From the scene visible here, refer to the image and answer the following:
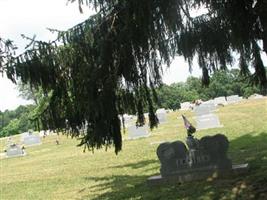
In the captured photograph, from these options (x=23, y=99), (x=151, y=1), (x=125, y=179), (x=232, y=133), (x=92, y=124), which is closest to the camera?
(x=151, y=1)

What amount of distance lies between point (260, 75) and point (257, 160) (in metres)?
3.43

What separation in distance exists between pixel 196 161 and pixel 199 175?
0.28 m

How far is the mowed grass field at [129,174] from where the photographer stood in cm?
982

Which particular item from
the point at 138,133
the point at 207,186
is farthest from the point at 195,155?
the point at 138,133

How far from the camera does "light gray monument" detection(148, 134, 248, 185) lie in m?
10.7

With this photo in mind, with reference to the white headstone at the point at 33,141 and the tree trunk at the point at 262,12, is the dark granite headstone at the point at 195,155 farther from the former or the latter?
the white headstone at the point at 33,141

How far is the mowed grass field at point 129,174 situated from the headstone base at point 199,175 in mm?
181

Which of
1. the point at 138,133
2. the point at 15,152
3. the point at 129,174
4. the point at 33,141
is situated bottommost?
the point at 129,174

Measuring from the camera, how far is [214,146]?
1079 cm

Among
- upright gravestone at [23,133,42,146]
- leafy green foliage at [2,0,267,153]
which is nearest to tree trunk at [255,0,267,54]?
leafy green foliage at [2,0,267,153]

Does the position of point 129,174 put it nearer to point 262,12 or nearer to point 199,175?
point 199,175

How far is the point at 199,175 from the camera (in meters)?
10.8

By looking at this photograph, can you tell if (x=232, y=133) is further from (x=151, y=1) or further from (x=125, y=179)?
(x=151, y=1)

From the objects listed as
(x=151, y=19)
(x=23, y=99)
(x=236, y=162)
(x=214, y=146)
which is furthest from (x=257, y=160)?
(x=23, y=99)
